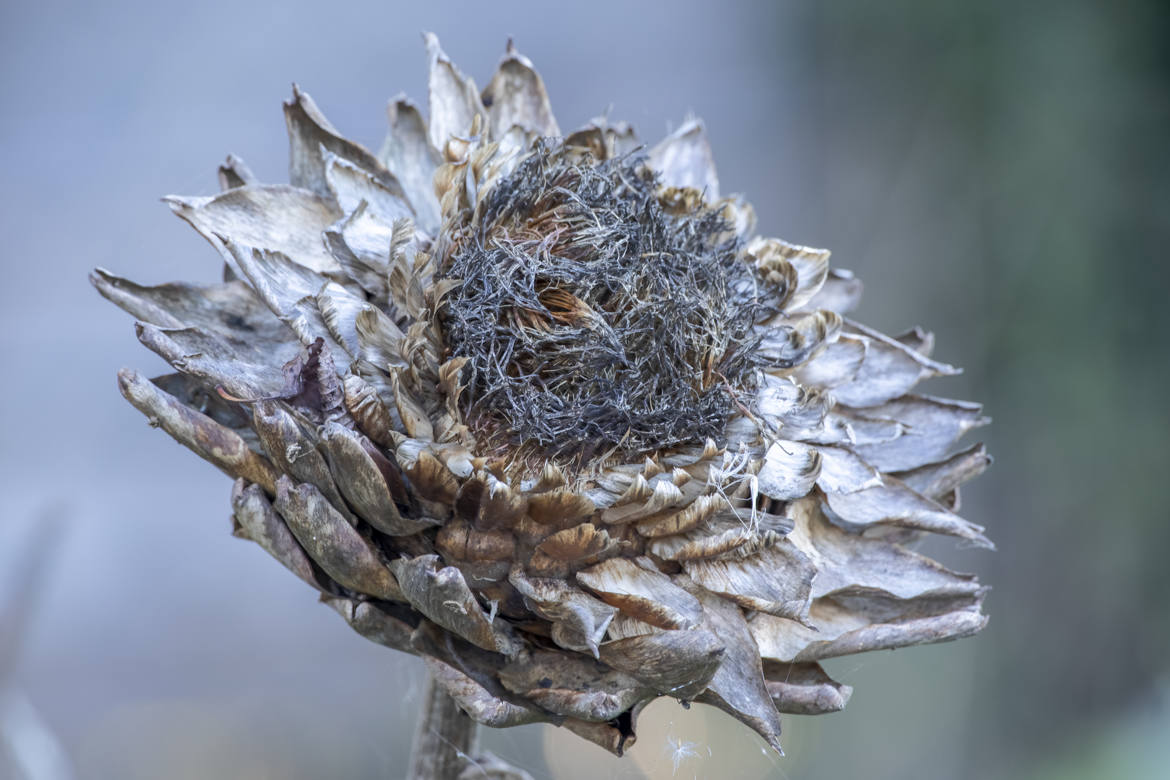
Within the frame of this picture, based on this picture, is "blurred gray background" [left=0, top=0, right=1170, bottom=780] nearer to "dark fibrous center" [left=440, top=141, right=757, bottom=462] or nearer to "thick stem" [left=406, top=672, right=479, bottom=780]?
"thick stem" [left=406, top=672, right=479, bottom=780]

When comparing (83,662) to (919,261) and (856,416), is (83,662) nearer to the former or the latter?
(856,416)

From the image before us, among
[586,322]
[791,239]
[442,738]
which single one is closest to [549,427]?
[586,322]

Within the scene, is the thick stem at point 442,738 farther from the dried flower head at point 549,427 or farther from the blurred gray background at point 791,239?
the blurred gray background at point 791,239

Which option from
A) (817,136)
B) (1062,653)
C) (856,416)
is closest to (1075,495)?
(1062,653)

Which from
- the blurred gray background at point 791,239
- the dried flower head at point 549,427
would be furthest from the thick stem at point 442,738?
the blurred gray background at point 791,239

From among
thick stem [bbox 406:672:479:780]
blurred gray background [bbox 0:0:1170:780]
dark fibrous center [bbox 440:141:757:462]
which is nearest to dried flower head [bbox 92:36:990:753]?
dark fibrous center [bbox 440:141:757:462]

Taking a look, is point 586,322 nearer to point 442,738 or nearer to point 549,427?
point 549,427
